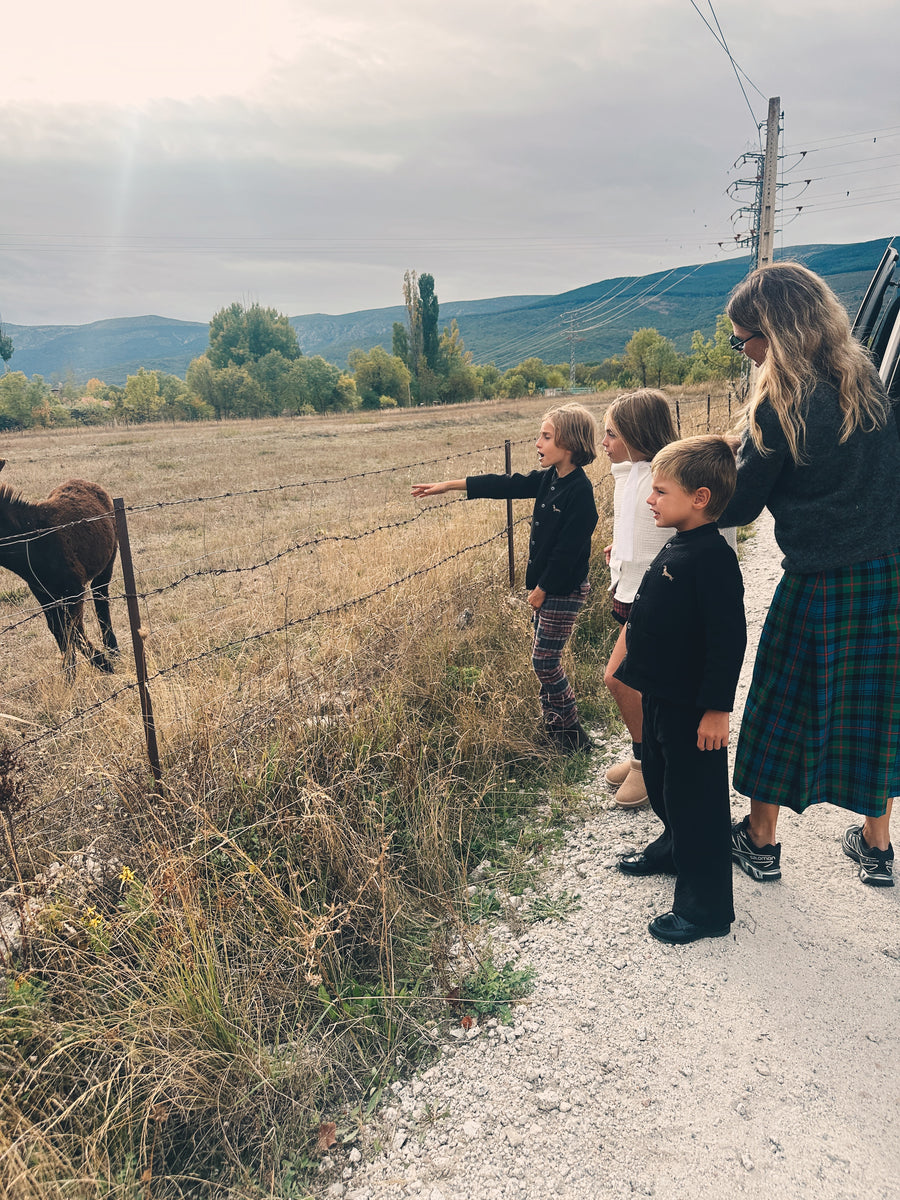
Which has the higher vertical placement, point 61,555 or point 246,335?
point 246,335

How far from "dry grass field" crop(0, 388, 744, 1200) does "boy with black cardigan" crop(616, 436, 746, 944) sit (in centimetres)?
83

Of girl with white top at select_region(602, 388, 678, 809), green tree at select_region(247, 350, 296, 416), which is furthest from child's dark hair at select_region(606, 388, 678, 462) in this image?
green tree at select_region(247, 350, 296, 416)

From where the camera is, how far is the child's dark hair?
3.00 metres

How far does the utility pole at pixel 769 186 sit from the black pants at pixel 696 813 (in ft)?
72.7

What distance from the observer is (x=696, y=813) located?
2.47 meters

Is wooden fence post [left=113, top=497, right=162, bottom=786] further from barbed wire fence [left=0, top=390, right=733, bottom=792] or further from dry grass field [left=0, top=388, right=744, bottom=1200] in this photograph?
dry grass field [left=0, top=388, right=744, bottom=1200]

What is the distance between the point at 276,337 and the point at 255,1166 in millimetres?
97697

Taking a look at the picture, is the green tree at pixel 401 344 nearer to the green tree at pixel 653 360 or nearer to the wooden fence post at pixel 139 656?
the green tree at pixel 653 360

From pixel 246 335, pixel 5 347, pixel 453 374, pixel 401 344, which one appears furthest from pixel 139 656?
pixel 5 347

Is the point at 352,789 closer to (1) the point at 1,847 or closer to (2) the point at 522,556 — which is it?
(1) the point at 1,847

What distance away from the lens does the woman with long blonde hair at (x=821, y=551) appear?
7.50ft

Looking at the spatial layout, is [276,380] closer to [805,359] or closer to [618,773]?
[618,773]

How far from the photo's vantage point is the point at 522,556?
6.29 meters

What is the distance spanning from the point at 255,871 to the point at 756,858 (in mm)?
2037
